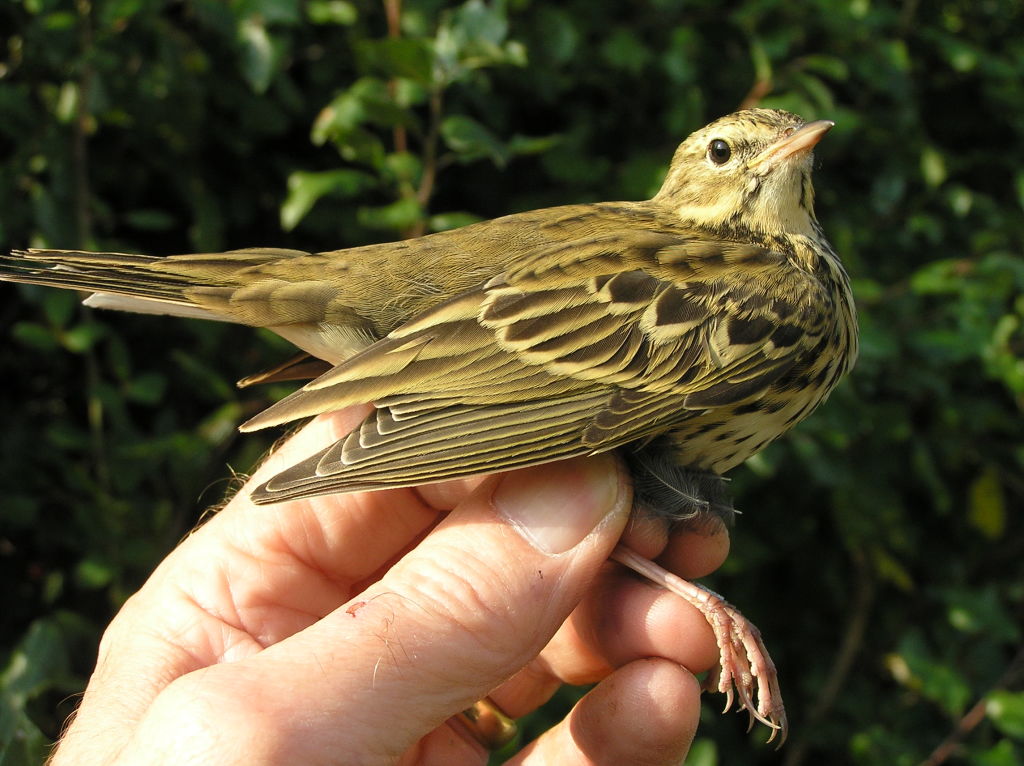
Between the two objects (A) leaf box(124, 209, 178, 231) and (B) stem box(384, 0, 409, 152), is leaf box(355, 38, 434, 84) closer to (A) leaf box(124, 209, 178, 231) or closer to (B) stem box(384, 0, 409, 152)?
(B) stem box(384, 0, 409, 152)

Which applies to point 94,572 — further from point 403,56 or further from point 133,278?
point 403,56

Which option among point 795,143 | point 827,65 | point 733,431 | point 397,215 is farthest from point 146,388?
point 827,65

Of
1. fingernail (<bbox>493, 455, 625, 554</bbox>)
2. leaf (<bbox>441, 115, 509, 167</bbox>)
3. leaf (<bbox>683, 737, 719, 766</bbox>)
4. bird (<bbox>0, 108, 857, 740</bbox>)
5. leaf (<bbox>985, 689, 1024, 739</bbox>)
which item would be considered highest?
leaf (<bbox>441, 115, 509, 167</bbox>)

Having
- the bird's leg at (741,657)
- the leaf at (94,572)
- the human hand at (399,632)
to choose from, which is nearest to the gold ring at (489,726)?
the human hand at (399,632)

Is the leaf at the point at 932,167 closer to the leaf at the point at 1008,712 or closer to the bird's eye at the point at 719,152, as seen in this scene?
the bird's eye at the point at 719,152

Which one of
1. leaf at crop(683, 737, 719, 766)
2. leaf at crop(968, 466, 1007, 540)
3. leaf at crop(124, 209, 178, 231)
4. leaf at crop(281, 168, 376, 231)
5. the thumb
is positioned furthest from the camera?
leaf at crop(968, 466, 1007, 540)

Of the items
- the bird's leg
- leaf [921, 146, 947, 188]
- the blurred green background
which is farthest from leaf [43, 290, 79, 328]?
leaf [921, 146, 947, 188]
